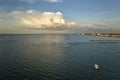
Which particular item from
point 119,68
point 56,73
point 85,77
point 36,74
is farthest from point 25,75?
point 119,68

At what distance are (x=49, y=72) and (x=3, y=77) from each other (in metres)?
14.0

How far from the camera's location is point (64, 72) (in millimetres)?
51719

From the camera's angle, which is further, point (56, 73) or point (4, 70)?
point (4, 70)

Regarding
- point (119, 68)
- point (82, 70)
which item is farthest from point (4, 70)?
point (119, 68)

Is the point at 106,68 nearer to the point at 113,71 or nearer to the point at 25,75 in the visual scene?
the point at 113,71

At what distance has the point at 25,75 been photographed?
48688 millimetres

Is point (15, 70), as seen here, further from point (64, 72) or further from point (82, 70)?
point (82, 70)

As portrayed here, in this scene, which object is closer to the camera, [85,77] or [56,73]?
[85,77]

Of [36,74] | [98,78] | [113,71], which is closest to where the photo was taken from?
[98,78]

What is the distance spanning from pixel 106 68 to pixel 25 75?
1113 inches

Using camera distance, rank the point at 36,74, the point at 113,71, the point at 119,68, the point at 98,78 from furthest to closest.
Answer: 1. the point at 119,68
2. the point at 113,71
3. the point at 36,74
4. the point at 98,78

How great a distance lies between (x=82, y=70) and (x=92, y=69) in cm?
394

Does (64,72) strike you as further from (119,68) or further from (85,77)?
(119,68)

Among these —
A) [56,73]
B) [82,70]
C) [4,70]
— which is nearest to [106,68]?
[82,70]
